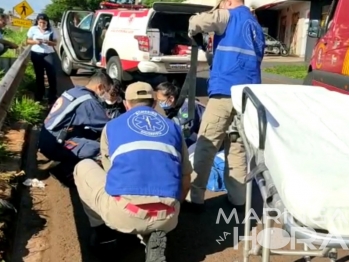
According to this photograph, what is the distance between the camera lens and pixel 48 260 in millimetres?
3873

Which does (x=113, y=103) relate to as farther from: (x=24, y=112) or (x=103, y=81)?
(x=24, y=112)

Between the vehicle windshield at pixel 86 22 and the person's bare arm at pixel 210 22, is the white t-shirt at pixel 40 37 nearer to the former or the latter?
the vehicle windshield at pixel 86 22

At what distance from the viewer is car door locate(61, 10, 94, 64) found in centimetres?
1330

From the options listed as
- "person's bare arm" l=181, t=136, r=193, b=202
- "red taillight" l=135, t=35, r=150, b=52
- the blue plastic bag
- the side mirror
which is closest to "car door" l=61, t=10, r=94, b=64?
"red taillight" l=135, t=35, r=150, b=52

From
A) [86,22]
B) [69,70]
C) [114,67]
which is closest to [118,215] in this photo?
[114,67]

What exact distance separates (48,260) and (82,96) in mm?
1693

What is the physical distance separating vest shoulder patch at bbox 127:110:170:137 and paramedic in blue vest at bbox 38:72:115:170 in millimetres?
1522

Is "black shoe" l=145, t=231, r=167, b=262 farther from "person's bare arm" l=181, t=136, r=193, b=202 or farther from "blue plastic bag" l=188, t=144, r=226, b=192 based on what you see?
"blue plastic bag" l=188, t=144, r=226, b=192

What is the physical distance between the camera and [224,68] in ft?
15.0

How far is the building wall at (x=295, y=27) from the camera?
29531 mm

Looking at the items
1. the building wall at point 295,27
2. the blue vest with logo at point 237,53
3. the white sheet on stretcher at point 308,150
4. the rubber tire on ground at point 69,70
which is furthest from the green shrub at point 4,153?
the building wall at point 295,27

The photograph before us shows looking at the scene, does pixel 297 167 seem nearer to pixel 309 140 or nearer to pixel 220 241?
pixel 309 140

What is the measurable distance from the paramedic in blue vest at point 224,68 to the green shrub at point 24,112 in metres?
3.51

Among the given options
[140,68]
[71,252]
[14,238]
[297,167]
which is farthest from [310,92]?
[140,68]
